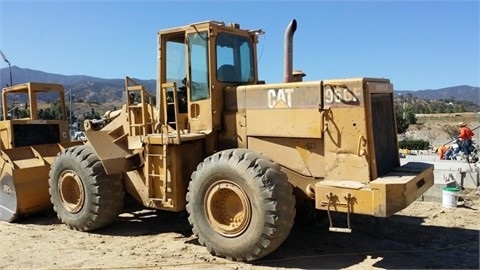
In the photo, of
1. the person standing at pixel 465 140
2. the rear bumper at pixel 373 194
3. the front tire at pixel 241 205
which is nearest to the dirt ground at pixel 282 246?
the front tire at pixel 241 205

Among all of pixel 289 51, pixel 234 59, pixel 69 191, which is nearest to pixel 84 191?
pixel 69 191

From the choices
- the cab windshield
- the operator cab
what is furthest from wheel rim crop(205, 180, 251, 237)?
the cab windshield

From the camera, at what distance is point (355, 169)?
18.8ft

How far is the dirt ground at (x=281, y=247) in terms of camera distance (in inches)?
233

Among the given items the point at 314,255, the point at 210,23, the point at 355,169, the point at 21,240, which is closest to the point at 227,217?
the point at 314,255

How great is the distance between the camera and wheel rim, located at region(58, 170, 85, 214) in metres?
7.72

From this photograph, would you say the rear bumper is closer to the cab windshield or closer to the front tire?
the front tire

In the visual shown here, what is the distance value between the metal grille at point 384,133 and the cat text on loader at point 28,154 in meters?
5.98

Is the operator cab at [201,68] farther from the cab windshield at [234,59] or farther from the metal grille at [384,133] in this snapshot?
the metal grille at [384,133]

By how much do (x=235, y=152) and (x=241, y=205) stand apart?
686 millimetres

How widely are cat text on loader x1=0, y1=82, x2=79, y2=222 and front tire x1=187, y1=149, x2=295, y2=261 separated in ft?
12.1

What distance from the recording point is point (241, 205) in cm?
604

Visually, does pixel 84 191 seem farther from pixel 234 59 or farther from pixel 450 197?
pixel 450 197

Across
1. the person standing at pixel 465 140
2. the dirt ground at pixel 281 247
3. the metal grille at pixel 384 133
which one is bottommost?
the dirt ground at pixel 281 247
